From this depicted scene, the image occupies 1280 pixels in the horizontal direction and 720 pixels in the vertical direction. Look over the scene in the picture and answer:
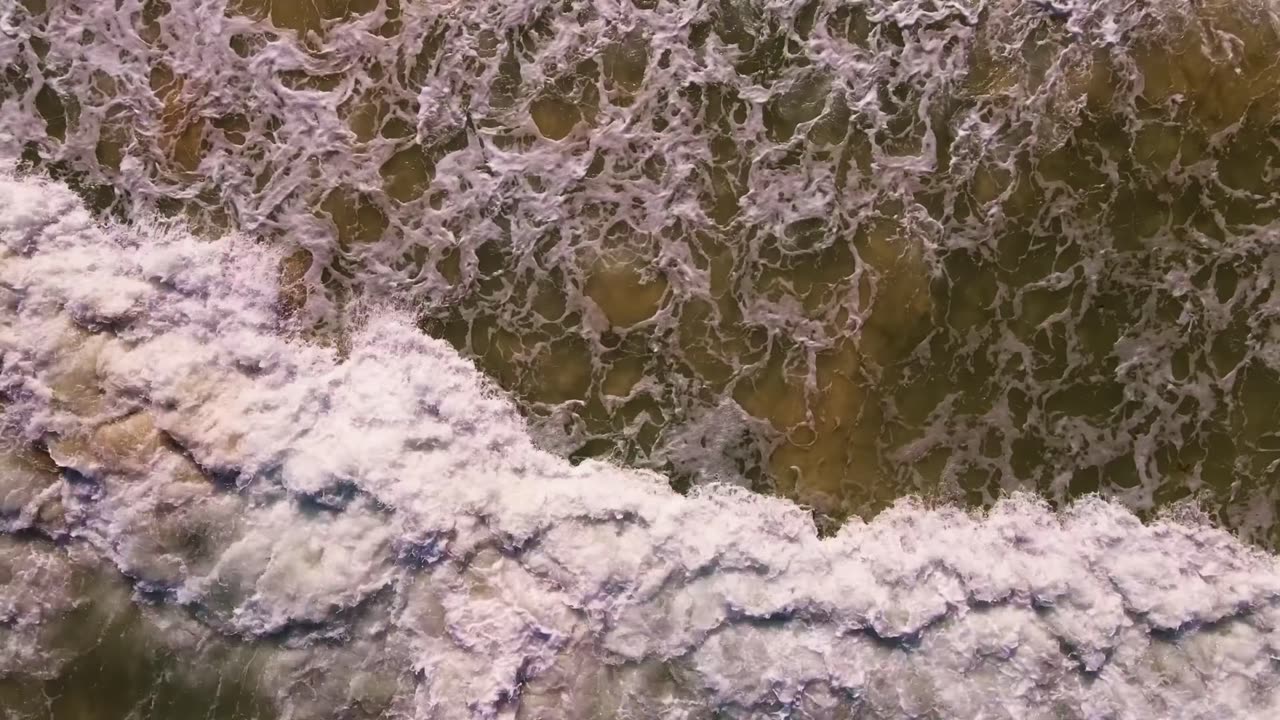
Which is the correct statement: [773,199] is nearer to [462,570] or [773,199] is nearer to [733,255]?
[733,255]

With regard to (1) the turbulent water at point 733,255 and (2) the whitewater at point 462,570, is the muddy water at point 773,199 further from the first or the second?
(2) the whitewater at point 462,570

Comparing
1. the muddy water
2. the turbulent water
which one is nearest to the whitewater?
the turbulent water

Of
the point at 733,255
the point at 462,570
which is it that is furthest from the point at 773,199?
the point at 462,570

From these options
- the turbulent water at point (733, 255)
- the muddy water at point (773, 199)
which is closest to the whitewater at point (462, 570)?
the turbulent water at point (733, 255)

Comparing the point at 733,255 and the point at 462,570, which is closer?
the point at 462,570

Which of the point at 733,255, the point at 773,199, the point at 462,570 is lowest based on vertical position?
the point at 462,570
